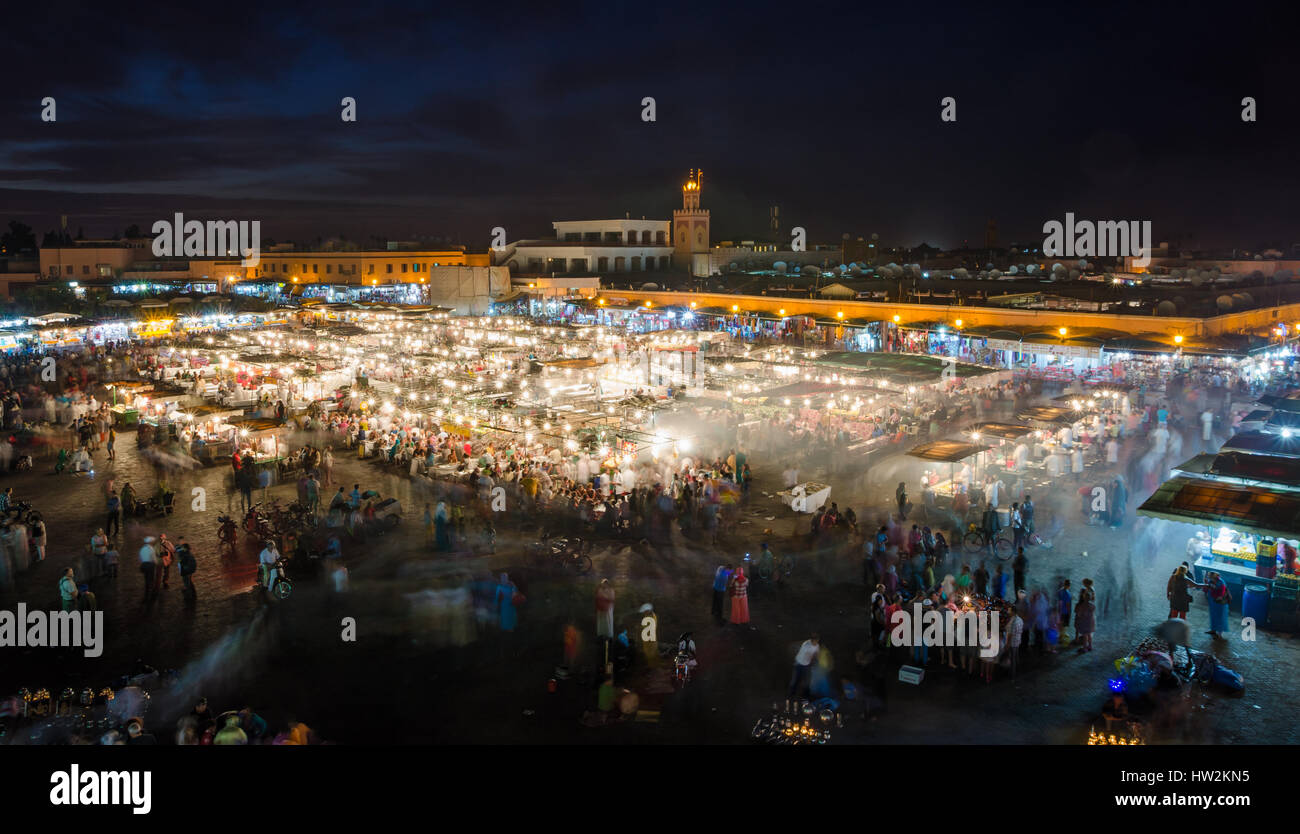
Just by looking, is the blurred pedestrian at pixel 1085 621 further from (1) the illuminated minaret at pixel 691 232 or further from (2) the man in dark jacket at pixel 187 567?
(1) the illuminated minaret at pixel 691 232

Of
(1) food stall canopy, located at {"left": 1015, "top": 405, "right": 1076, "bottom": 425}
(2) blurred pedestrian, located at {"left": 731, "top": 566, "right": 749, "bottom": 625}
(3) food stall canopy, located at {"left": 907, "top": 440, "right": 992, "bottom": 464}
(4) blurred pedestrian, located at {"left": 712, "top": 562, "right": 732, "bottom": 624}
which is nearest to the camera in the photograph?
(2) blurred pedestrian, located at {"left": 731, "top": 566, "right": 749, "bottom": 625}

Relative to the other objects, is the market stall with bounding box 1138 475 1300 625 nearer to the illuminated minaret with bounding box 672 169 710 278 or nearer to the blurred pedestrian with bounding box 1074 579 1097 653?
the blurred pedestrian with bounding box 1074 579 1097 653

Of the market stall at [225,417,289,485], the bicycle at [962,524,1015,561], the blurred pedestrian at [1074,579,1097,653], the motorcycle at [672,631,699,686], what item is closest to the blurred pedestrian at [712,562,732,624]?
the motorcycle at [672,631,699,686]

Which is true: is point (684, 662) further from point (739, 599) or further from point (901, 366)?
point (901, 366)
